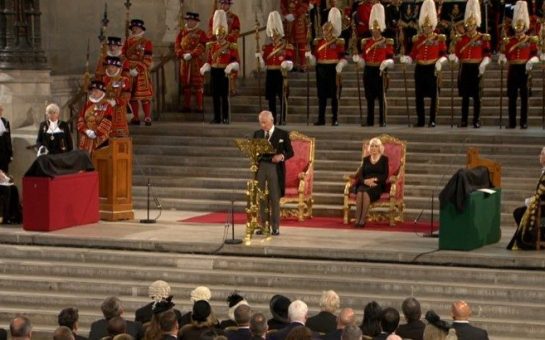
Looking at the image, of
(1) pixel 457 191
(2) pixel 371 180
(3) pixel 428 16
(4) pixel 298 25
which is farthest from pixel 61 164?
(4) pixel 298 25

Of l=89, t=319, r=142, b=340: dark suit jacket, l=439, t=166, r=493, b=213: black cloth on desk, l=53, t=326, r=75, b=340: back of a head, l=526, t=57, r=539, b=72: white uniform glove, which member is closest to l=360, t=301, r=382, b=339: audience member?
l=89, t=319, r=142, b=340: dark suit jacket

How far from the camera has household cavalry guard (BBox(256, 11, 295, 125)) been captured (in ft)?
78.5

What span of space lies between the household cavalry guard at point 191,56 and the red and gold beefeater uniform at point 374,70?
9.82ft

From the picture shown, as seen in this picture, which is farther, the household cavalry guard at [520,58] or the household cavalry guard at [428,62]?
the household cavalry guard at [428,62]

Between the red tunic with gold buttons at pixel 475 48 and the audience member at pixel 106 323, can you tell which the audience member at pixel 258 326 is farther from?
the red tunic with gold buttons at pixel 475 48

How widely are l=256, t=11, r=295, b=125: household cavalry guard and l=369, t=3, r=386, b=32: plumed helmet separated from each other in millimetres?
1468

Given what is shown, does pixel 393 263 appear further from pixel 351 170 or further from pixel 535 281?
pixel 351 170

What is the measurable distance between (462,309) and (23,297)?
6.35 m

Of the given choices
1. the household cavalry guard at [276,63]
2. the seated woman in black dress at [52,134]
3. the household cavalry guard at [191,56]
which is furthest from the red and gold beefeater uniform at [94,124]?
the household cavalry guard at [191,56]

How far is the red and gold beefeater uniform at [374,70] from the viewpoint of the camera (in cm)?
2325

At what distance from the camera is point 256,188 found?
60.1ft

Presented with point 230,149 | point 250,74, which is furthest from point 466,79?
point 250,74

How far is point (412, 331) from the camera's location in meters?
12.9

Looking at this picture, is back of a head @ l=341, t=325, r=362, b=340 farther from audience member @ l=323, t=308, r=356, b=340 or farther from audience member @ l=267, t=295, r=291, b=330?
audience member @ l=267, t=295, r=291, b=330
